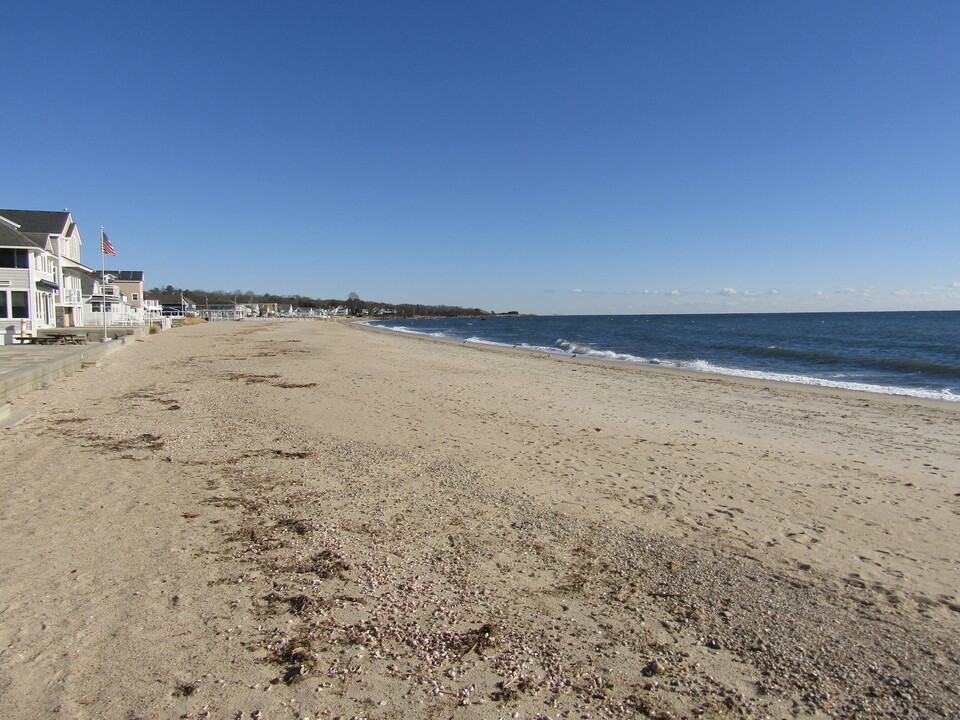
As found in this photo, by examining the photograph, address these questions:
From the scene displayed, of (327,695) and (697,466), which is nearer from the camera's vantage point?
(327,695)

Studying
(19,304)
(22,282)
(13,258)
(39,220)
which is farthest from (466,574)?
(39,220)

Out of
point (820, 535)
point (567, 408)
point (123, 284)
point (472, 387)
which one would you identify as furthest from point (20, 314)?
point (123, 284)

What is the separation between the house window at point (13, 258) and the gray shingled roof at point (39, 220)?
808 cm

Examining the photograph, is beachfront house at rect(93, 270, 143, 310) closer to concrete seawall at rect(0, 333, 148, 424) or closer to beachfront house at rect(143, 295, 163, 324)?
beachfront house at rect(143, 295, 163, 324)

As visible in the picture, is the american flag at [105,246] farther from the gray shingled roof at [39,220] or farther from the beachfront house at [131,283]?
the beachfront house at [131,283]

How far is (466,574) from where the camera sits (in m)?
3.94

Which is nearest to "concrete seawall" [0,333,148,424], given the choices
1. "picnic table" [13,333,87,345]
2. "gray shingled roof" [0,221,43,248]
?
"picnic table" [13,333,87,345]

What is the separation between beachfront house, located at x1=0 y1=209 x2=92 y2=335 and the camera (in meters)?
26.0

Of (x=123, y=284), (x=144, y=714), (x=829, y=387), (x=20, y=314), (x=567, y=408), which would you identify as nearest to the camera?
(x=144, y=714)

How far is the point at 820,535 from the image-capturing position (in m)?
4.96

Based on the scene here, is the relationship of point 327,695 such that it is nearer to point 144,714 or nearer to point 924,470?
point 144,714

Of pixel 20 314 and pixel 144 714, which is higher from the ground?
pixel 20 314

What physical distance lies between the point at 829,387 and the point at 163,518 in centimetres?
1874

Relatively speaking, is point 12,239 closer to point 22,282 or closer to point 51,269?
point 22,282
